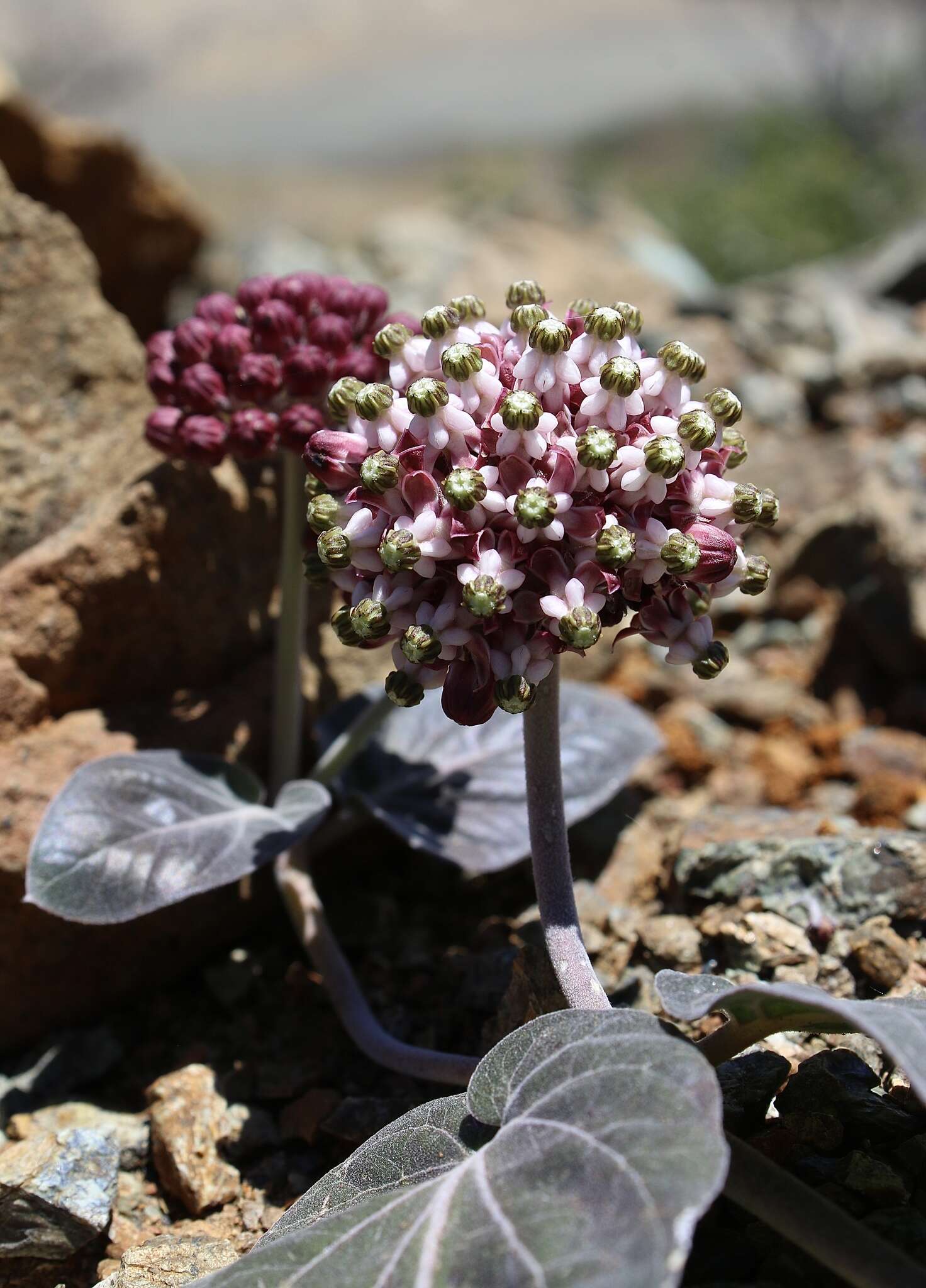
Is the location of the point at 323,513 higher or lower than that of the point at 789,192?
lower

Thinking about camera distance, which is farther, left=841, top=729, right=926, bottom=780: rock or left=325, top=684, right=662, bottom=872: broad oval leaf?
left=841, top=729, right=926, bottom=780: rock

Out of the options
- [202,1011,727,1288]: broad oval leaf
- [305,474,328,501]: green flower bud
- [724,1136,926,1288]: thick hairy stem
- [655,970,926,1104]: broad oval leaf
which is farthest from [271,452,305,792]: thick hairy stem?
[724,1136,926,1288]: thick hairy stem

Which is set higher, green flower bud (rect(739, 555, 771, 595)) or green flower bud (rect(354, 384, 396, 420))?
green flower bud (rect(354, 384, 396, 420))

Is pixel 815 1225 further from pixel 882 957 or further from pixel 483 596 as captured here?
pixel 483 596

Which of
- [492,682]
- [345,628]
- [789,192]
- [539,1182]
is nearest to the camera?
[539,1182]

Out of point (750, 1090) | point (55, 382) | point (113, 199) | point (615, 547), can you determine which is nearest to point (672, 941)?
point (750, 1090)

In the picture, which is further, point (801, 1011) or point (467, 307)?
point (467, 307)

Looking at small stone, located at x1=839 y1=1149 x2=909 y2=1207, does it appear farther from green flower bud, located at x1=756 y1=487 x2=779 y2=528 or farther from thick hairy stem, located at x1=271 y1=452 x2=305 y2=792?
thick hairy stem, located at x1=271 y1=452 x2=305 y2=792

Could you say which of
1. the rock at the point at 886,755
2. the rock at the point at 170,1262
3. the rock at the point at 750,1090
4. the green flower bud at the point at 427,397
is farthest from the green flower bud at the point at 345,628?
the rock at the point at 886,755
